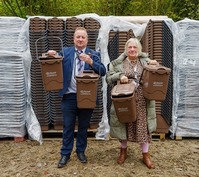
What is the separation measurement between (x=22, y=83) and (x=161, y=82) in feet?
7.34

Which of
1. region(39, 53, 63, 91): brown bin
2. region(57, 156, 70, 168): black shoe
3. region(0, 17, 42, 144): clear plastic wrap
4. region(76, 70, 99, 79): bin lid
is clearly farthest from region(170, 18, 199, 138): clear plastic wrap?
region(0, 17, 42, 144): clear plastic wrap

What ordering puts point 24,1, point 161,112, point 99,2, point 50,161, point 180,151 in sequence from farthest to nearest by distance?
point 99,2 → point 24,1 → point 161,112 → point 180,151 → point 50,161

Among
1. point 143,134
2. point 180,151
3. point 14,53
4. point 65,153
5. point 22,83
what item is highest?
point 14,53

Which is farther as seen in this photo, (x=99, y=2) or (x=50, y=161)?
(x=99, y=2)

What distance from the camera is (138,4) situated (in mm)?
8375

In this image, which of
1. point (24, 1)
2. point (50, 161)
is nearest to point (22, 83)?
point (50, 161)

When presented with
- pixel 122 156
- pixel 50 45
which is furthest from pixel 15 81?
pixel 122 156

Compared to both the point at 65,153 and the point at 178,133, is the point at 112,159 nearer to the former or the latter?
the point at 65,153

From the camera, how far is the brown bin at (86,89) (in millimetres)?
3615

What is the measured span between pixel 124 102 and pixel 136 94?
356 mm

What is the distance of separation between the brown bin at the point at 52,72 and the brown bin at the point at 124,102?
63cm

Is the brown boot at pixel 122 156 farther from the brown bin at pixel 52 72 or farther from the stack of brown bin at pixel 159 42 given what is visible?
the stack of brown bin at pixel 159 42

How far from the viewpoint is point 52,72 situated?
365 cm

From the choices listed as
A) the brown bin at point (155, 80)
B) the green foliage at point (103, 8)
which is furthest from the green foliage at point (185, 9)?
the brown bin at point (155, 80)
